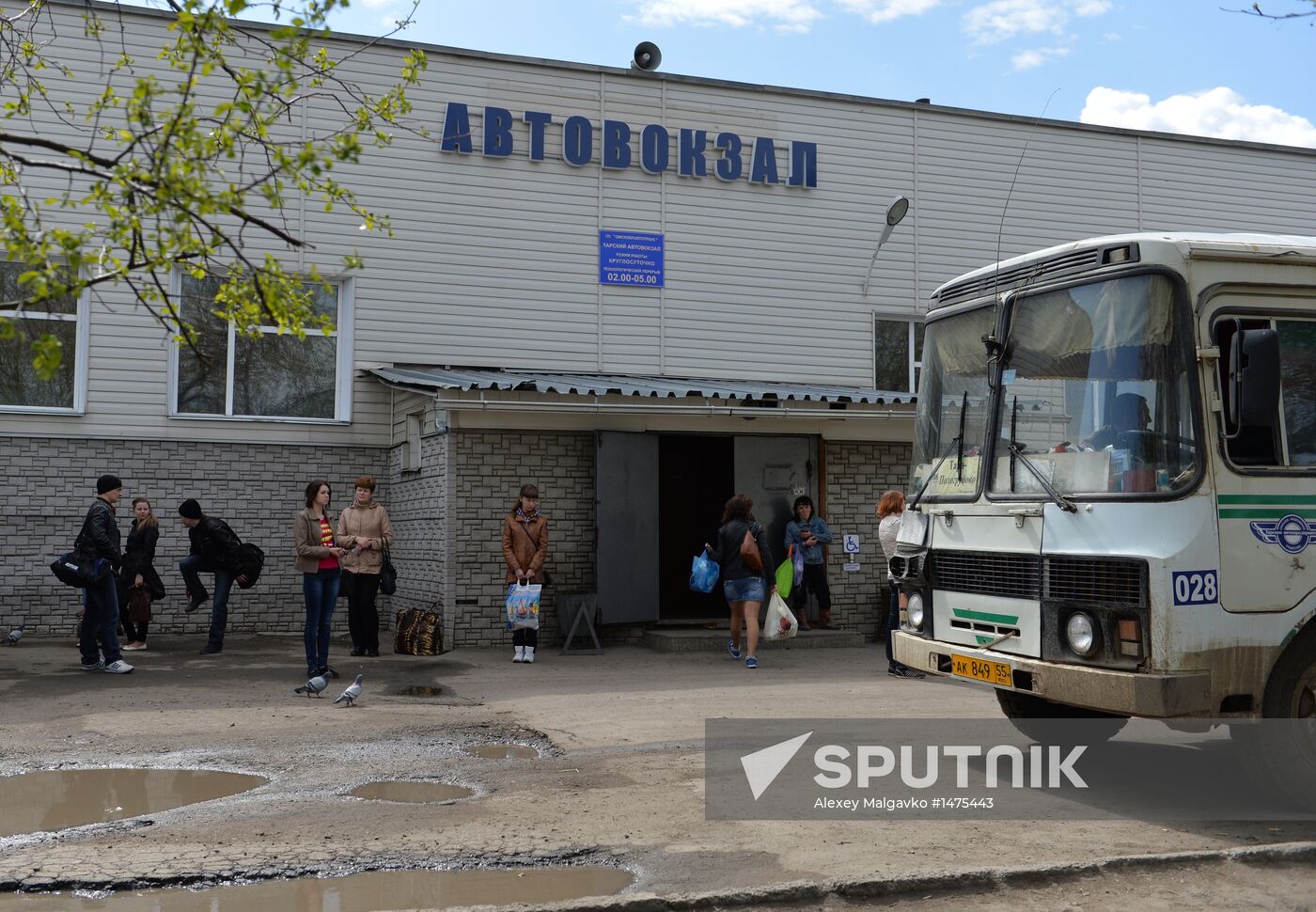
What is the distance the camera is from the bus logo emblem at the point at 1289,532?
6.40 meters

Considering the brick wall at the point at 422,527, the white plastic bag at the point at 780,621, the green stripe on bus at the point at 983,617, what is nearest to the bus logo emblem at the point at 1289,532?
the green stripe on bus at the point at 983,617

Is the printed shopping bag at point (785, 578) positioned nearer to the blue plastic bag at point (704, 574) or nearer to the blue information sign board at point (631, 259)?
the blue plastic bag at point (704, 574)

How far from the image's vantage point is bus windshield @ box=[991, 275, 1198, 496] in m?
6.33

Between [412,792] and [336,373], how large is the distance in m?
10.7

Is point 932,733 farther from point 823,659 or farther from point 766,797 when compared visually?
point 823,659

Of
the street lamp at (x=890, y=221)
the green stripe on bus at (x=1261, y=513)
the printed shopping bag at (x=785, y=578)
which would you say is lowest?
the printed shopping bag at (x=785, y=578)

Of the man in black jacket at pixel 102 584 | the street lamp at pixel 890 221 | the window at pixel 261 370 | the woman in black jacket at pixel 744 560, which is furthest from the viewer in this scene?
the street lamp at pixel 890 221

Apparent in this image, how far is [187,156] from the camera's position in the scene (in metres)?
5.33

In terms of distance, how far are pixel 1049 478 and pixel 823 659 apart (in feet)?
25.3

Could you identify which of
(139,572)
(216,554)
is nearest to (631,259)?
(216,554)

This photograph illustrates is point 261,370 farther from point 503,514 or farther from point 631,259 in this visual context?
point 631,259

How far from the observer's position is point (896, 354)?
19.6 m

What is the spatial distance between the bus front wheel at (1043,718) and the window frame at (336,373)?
10.8 meters

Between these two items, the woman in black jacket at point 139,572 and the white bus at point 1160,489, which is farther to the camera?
the woman in black jacket at point 139,572
